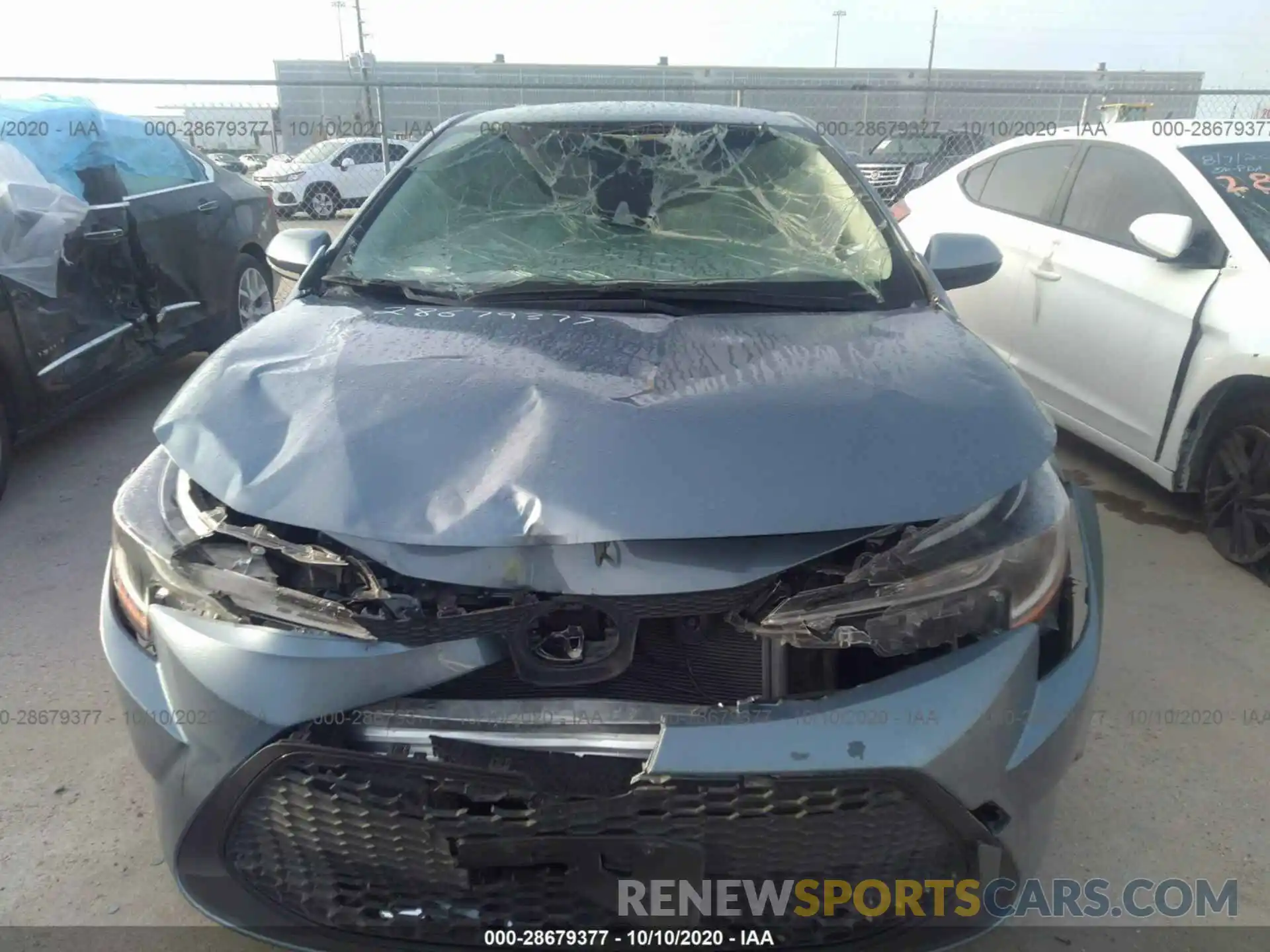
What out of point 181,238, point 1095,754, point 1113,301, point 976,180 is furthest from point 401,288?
point 976,180

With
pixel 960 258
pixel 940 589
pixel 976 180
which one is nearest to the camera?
pixel 940 589

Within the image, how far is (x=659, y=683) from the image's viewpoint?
1623 mm

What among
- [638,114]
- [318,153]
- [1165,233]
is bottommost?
[318,153]

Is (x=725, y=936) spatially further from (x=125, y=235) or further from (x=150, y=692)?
(x=125, y=235)

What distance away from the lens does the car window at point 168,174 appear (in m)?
4.92

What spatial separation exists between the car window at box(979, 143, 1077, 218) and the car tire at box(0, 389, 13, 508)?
465 cm

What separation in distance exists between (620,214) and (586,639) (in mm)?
1654

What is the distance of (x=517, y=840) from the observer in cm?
144

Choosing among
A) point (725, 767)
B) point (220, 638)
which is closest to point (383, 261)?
point (220, 638)

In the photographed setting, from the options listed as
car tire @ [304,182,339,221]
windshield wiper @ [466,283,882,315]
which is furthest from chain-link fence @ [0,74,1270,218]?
windshield wiper @ [466,283,882,315]

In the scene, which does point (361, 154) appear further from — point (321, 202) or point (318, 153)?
point (321, 202)

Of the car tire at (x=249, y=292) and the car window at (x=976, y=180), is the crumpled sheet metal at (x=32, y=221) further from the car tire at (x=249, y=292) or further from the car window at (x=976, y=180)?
the car window at (x=976, y=180)

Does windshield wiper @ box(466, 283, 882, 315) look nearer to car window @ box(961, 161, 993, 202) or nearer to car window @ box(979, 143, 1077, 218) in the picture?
car window @ box(979, 143, 1077, 218)

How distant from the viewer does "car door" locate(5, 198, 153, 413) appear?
401cm
